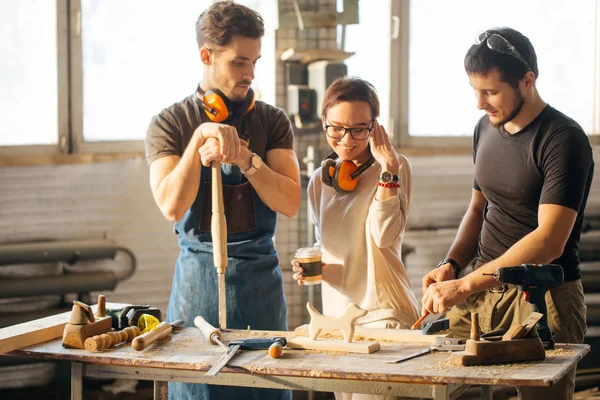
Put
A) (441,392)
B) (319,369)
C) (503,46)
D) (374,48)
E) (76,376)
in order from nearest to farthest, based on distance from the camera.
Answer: (441,392), (319,369), (76,376), (503,46), (374,48)

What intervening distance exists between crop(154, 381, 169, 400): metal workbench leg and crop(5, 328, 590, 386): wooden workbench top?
30 cm

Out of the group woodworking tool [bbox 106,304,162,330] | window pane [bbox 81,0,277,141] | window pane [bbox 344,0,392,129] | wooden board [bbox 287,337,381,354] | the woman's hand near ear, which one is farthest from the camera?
window pane [bbox 344,0,392,129]

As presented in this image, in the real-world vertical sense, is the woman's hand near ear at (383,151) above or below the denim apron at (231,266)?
above

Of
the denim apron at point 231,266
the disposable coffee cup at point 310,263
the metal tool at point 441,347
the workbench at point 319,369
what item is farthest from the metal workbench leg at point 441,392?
the denim apron at point 231,266

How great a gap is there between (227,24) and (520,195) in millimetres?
1330

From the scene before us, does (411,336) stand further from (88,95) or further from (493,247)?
(88,95)

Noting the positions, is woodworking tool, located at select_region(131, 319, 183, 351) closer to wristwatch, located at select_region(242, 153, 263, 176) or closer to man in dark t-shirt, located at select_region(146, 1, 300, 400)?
man in dark t-shirt, located at select_region(146, 1, 300, 400)

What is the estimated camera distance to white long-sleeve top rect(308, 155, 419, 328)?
9.59ft

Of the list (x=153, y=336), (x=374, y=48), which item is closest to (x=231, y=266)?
(x=153, y=336)

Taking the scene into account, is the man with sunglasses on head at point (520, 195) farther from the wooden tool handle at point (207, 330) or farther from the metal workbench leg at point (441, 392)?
the wooden tool handle at point (207, 330)

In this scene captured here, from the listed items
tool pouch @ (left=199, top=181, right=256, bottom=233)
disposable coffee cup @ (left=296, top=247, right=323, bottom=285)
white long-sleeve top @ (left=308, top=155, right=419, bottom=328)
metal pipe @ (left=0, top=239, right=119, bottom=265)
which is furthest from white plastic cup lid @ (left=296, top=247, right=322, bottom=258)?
metal pipe @ (left=0, top=239, right=119, bottom=265)

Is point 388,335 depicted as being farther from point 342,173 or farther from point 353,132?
point 353,132

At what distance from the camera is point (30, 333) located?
9.29 ft

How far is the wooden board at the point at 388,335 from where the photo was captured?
276 centimetres
